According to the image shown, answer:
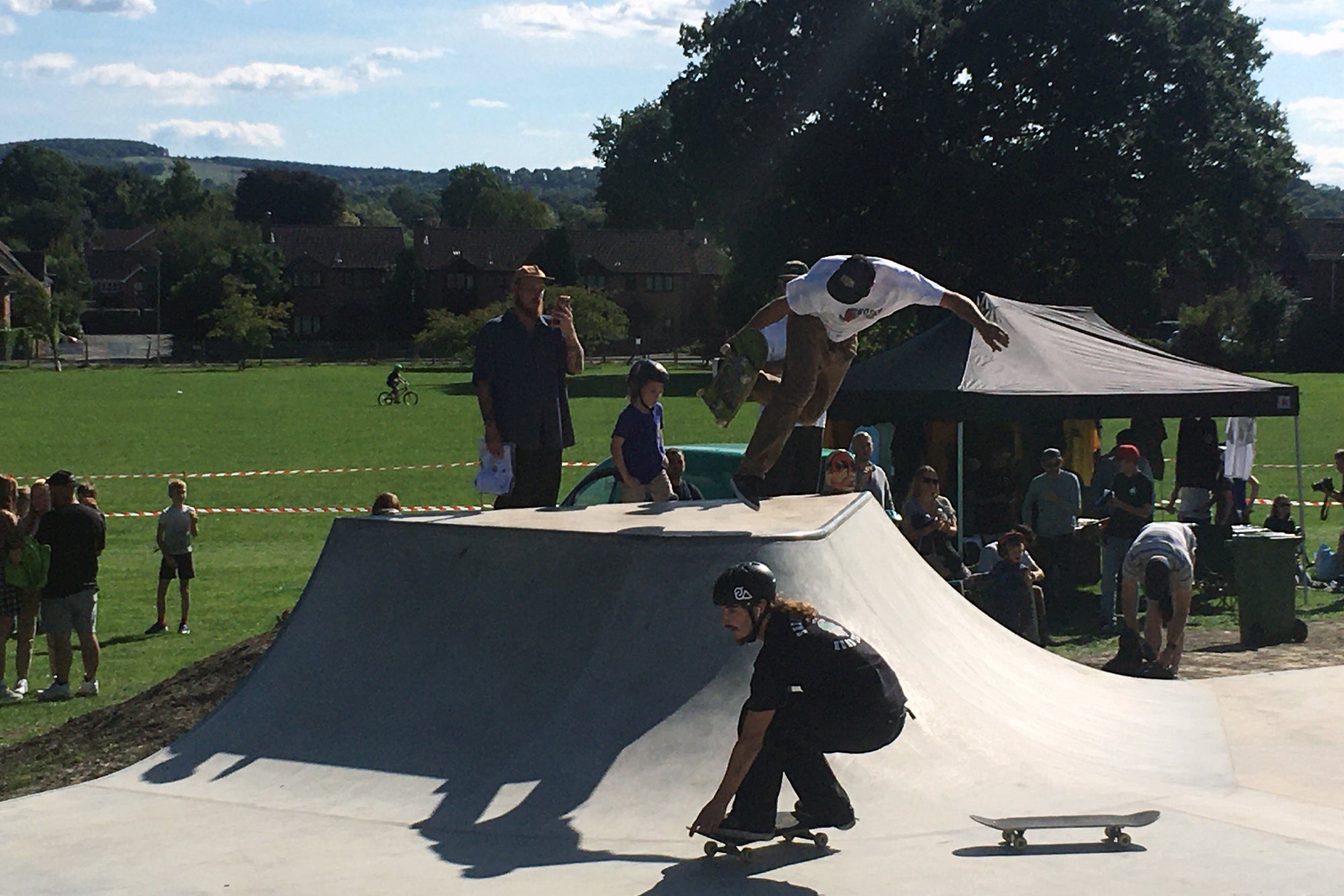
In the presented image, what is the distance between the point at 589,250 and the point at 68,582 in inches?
3954

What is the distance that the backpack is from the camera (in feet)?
35.9

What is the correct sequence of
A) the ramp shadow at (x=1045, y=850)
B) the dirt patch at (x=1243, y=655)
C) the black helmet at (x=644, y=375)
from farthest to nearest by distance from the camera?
the dirt patch at (x=1243, y=655) < the black helmet at (x=644, y=375) < the ramp shadow at (x=1045, y=850)

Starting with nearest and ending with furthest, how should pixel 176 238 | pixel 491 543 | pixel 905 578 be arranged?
pixel 491 543
pixel 905 578
pixel 176 238

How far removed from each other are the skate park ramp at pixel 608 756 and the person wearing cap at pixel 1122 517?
5074 millimetres

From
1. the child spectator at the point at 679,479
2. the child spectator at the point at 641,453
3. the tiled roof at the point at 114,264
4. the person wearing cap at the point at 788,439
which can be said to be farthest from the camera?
the tiled roof at the point at 114,264

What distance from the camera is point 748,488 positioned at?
8703mm

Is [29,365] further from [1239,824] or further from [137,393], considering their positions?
[1239,824]

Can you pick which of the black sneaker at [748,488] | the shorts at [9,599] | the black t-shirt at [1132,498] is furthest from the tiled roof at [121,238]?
the black sneaker at [748,488]

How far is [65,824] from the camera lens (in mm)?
6535

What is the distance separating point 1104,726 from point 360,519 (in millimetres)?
4068

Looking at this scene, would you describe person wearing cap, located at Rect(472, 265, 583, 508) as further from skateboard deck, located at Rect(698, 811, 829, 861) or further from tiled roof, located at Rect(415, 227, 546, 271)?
tiled roof, located at Rect(415, 227, 546, 271)

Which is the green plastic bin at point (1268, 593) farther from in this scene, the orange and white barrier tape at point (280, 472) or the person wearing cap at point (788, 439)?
the orange and white barrier tape at point (280, 472)

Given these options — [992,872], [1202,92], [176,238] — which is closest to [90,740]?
[992,872]

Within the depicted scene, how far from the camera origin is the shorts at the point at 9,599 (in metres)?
11.3
